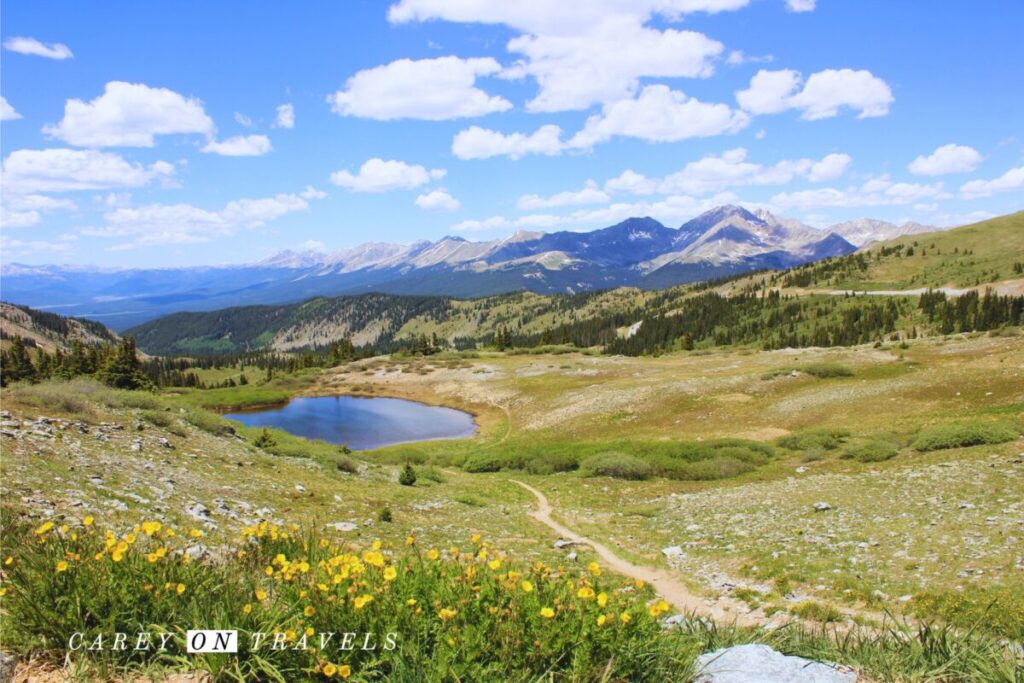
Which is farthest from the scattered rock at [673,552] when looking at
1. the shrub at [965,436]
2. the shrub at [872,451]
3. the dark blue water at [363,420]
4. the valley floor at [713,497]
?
the dark blue water at [363,420]

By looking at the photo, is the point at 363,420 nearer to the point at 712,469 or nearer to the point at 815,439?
the point at 712,469

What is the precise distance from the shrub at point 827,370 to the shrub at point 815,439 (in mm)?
20345

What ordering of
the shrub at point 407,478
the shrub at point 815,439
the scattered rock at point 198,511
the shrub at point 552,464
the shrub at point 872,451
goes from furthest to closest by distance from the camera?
A: 1. the shrub at point 552,464
2. the shrub at point 815,439
3. the shrub at point 407,478
4. the shrub at point 872,451
5. the scattered rock at point 198,511

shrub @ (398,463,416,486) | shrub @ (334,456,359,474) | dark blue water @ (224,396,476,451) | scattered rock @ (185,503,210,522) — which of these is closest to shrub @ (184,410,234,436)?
shrub @ (334,456,359,474)

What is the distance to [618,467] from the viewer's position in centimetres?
3588

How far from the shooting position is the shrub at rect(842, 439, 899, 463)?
2986 centimetres

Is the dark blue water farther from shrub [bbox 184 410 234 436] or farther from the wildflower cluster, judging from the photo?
the wildflower cluster

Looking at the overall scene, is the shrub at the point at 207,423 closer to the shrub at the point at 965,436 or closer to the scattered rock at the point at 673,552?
the scattered rock at the point at 673,552

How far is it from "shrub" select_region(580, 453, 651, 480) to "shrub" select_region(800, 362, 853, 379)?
31115 millimetres

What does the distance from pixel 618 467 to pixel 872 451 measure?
14.5 m

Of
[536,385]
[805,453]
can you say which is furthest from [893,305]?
[805,453]

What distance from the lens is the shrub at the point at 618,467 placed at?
3509cm

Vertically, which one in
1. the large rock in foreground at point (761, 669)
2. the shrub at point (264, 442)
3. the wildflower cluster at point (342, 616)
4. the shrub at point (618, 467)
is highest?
the wildflower cluster at point (342, 616)

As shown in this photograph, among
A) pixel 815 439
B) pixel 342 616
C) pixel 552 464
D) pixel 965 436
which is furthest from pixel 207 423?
pixel 965 436
